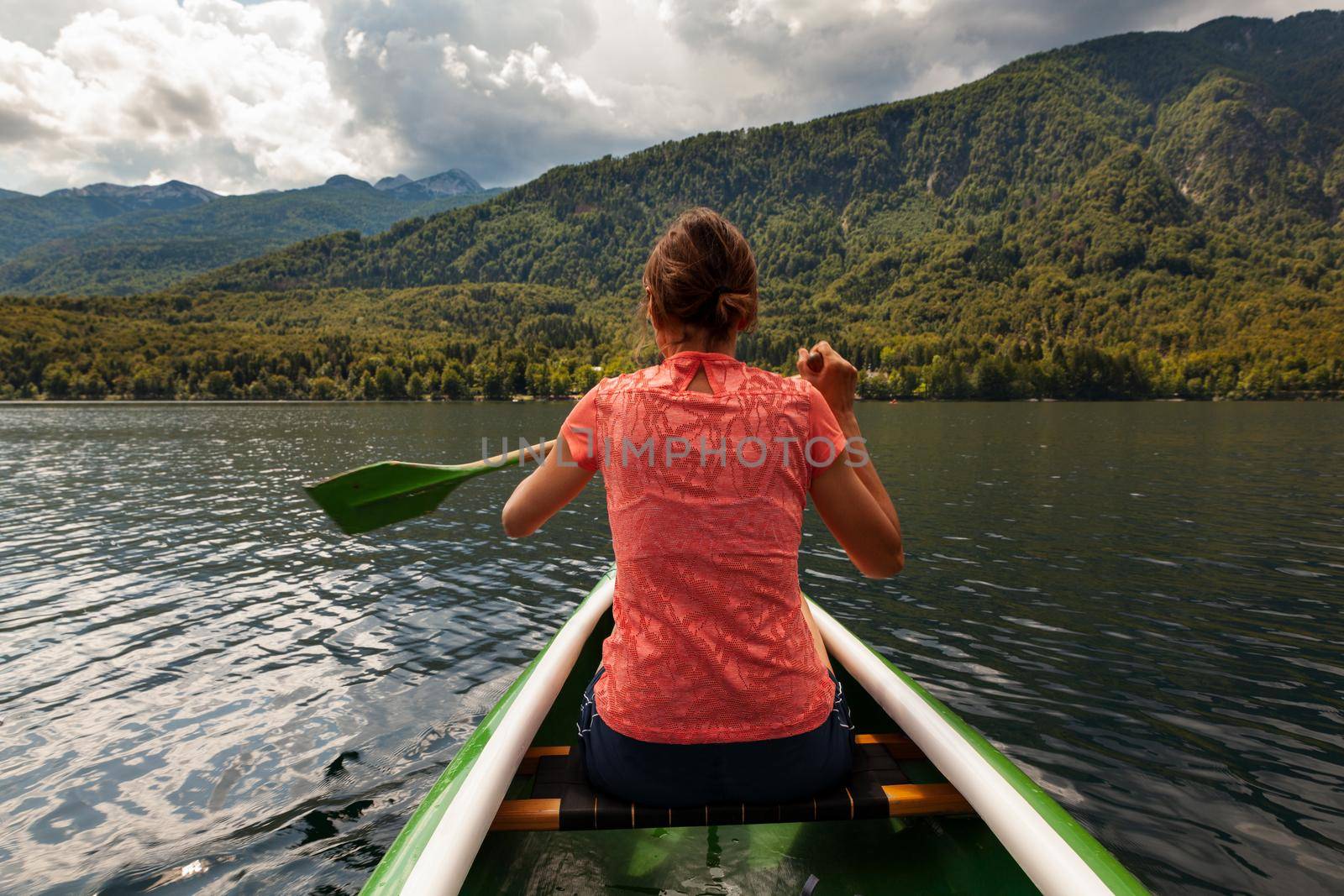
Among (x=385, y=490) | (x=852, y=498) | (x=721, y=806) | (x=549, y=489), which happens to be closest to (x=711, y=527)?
(x=852, y=498)

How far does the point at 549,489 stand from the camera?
234cm

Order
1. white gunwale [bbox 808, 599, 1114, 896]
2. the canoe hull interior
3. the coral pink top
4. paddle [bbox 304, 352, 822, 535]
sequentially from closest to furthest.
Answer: the coral pink top, white gunwale [bbox 808, 599, 1114, 896], the canoe hull interior, paddle [bbox 304, 352, 822, 535]

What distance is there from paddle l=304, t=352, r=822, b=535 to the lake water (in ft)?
8.95

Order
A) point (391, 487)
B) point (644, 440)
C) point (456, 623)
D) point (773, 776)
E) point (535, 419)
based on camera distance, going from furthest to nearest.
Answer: point (535, 419) → point (456, 623) → point (391, 487) → point (773, 776) → point (644, 440)

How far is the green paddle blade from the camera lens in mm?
3762

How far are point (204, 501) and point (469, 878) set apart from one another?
76.1ft

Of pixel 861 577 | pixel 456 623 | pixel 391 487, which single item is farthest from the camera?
pixel 861 577

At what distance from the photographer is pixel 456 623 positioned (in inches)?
410

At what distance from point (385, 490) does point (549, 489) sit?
200cm

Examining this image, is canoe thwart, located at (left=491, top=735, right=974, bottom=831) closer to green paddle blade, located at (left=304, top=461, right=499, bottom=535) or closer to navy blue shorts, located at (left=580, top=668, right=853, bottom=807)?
navy blue shorts, located at (left=580, top=668, right=853, bottom=807)

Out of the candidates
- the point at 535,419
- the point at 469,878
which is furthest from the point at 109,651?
the point at 535,419

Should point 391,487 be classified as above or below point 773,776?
above

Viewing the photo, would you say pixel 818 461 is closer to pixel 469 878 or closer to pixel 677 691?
pixel 677 691

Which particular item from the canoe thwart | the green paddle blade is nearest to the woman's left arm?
the canoe thwart
